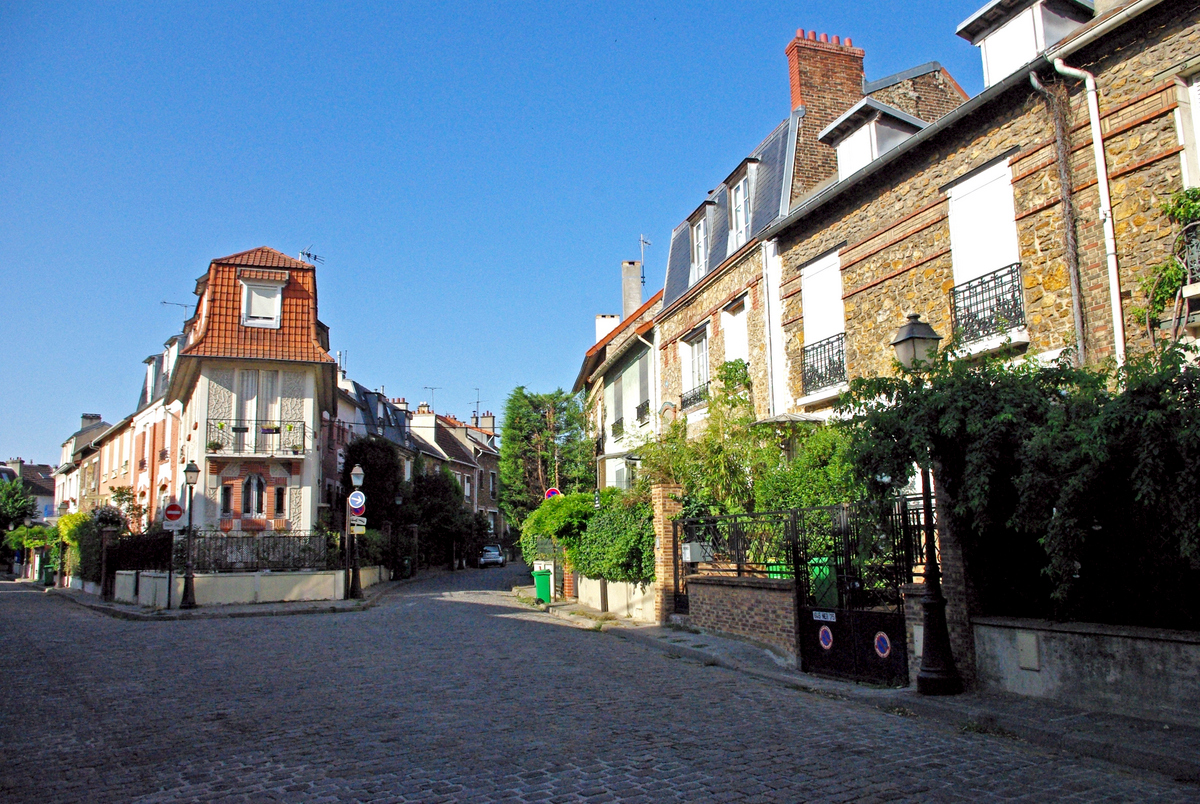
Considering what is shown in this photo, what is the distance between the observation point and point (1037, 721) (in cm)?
678

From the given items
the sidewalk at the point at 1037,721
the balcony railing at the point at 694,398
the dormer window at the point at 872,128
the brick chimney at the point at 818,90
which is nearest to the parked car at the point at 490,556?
the balcony railing at the point at 694,398

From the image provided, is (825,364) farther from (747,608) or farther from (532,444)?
(532,444)

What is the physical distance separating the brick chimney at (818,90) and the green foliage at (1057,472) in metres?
9.27

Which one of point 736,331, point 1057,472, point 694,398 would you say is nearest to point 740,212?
point 736,331

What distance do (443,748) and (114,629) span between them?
1317cm

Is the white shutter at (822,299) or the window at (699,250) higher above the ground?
the window at (699,250)

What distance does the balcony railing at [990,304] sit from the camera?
11570 millimetres

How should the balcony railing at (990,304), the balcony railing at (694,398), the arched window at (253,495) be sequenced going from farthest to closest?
the arched window at (253,495)
the balcony railing at (694,398)
the balcony railing at (990,304)

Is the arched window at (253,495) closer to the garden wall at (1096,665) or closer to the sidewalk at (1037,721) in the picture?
the sidewalk at (1037,721)

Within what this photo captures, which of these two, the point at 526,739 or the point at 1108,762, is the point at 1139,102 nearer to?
the point at 1108,762

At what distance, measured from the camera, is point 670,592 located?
50.2ft

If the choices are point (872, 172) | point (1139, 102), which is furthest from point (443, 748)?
point (872, 172)

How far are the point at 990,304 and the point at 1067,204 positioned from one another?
1.62 metres

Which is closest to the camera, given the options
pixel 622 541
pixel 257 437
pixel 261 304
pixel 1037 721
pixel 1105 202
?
pixel 1037 721
